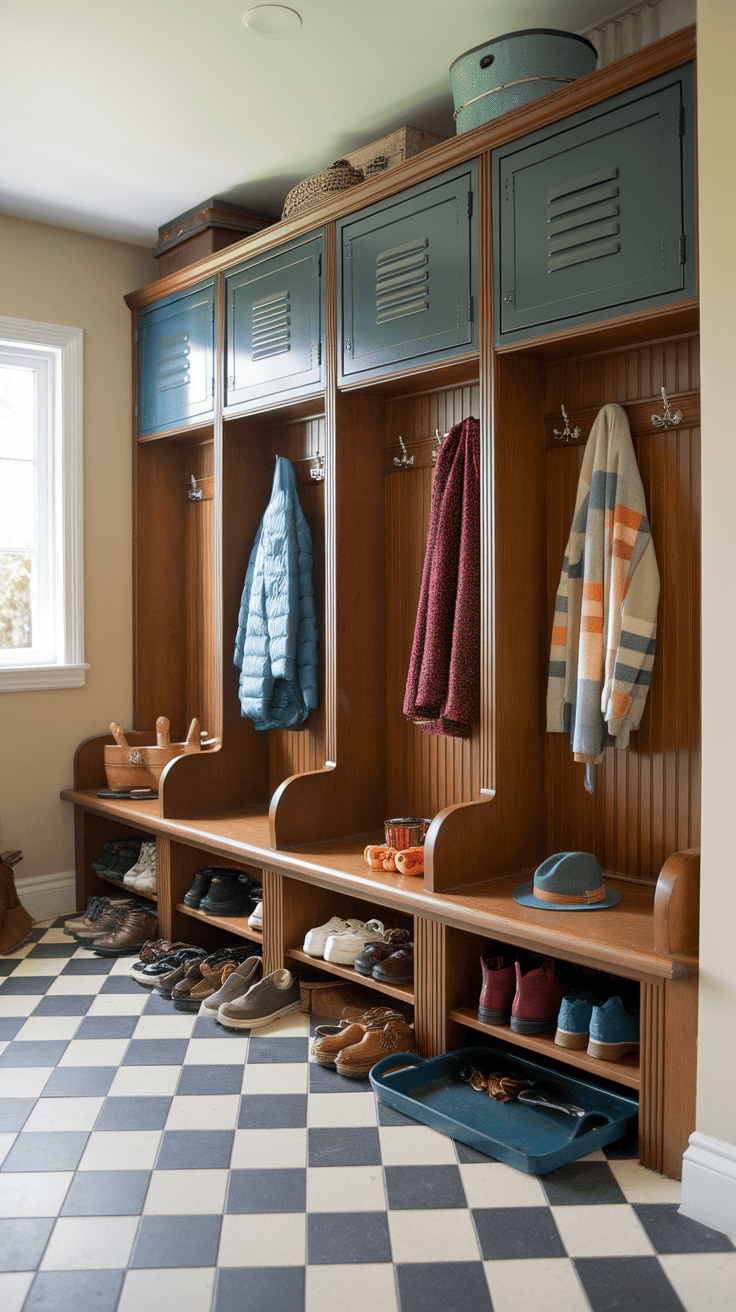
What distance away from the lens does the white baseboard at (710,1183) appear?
1.92 m

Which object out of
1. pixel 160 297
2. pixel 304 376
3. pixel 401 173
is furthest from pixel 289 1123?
pixel 160 297

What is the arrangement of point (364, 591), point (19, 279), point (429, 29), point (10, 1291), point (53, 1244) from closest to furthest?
point (10, 1291) → point (53, 1244) → point (429, 29) → point (364, 591) → point (19, 279)

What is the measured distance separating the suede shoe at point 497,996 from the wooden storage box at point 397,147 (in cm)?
228

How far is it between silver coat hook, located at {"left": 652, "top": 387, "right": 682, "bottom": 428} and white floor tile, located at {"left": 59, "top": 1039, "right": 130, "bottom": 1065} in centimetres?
219

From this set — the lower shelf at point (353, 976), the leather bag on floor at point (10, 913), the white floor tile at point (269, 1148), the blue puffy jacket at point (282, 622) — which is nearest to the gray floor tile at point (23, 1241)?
the white floor tile at point (269, 1148)

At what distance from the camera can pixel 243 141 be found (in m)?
3.33

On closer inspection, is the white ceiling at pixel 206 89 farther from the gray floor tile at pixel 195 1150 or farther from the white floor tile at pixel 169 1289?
the white floor tile at pixel 169 1289

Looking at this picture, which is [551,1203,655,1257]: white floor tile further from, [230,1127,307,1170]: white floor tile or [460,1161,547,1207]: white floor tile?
[230,1127,307,1170]: white floor tile

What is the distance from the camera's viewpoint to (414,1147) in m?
2.25

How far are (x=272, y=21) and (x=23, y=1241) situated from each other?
9.59 feet

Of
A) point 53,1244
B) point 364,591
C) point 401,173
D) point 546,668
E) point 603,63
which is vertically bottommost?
point 53,1244

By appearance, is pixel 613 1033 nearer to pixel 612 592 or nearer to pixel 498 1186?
pixel 498 1186

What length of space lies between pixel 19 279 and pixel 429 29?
1972 mm

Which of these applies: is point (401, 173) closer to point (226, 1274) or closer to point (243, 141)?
point (243, 141)
